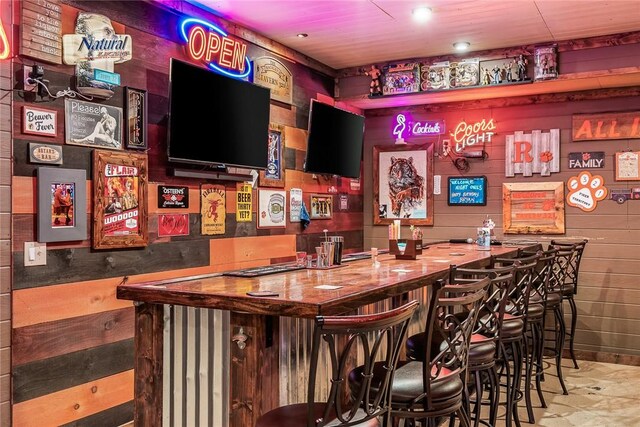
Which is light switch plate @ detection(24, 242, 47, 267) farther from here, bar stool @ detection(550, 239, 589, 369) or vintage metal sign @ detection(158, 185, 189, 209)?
bar stool @ detection(550, 239, 589, 369)

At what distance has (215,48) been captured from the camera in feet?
14.1

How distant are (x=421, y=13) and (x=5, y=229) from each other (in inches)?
125

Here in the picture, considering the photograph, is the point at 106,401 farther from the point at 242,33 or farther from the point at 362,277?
the point at 242,33

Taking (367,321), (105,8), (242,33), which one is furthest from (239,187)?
(367,321)

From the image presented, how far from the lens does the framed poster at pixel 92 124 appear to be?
3150 millimetres

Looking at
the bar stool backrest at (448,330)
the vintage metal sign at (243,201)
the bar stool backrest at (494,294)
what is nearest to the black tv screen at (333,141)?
the vintage metal sign at (243,201)

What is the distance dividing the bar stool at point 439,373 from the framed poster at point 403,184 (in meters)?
3.97

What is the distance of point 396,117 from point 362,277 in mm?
4045

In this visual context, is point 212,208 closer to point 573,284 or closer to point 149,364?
point 149,364

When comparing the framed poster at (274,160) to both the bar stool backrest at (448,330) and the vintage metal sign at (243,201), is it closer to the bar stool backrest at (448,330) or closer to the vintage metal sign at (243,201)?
the vintage metal sign at (243,201)

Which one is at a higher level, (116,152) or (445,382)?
(116,152)

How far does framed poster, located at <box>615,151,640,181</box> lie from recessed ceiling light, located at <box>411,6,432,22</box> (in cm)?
244

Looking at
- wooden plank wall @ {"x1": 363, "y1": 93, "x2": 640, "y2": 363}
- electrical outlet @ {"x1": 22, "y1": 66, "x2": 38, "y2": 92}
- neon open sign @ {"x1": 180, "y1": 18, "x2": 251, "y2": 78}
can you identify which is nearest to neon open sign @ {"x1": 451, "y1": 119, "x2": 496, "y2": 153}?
wooden plank wall @ {"x1": 363, "y1": 93, "x2": 640, "y2": 363}

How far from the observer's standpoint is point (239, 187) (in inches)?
181
